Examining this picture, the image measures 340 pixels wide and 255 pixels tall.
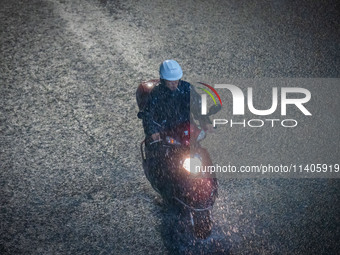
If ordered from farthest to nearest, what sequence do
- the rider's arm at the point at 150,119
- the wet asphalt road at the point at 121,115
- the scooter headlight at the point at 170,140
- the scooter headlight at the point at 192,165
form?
the wet asphalt road at the point at 121,115 → the rider's arm at the point at 150,119 → the scooter headlight at the point at 170,140 → the scooter headlight at the point at 192,165

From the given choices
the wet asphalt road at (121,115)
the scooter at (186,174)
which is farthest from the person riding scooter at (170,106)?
the wet asphalt road at (121,115)

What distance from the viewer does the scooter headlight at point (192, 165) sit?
3.39 meters

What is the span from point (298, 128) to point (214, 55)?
8.34 ft

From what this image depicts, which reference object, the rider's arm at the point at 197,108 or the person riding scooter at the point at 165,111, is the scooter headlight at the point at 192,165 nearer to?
the person riding scooter at the point at 165,111

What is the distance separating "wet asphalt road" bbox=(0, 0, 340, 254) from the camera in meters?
4.00

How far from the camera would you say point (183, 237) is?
3951 mm

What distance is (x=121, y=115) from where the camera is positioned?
552 cm

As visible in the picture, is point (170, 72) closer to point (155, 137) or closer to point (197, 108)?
point (197, 108)

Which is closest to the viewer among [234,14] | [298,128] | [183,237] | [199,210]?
[199,210]

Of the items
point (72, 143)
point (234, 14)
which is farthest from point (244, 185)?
point (234, 14)

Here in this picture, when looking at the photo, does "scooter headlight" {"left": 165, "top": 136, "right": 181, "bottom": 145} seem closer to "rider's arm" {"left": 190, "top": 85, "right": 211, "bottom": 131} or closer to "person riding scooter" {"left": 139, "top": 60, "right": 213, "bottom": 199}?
"person riding scooter" {"left": 139, "top": 60, "right": 213, "bottom": 199}

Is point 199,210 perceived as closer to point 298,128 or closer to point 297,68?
point 298,128

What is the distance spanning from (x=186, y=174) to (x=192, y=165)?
237mm

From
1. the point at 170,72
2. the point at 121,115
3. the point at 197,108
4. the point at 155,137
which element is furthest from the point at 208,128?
the point at 121,115
